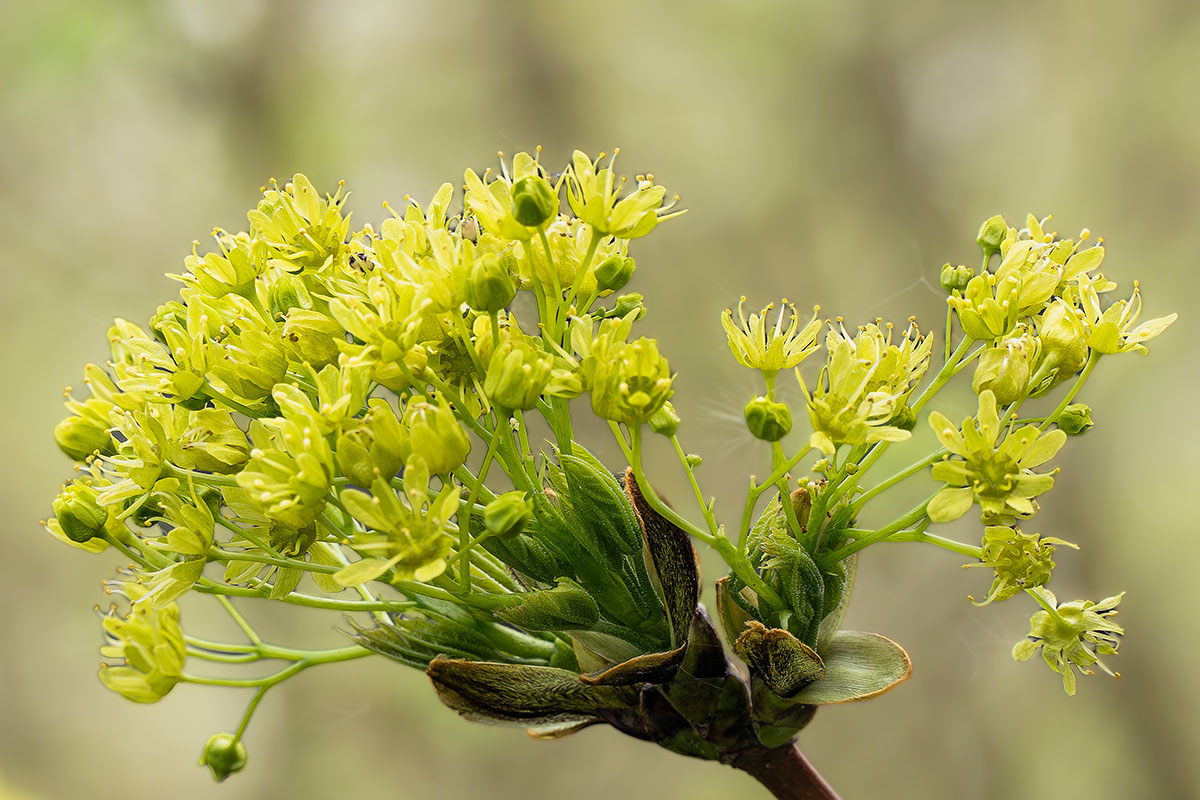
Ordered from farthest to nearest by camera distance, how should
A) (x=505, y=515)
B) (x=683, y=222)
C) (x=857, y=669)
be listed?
(x=683, y=222)
(x=857, y=669)
(x=505, y=515)

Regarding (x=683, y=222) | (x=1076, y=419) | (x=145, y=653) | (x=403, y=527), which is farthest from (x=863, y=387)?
(x=683, y=222)

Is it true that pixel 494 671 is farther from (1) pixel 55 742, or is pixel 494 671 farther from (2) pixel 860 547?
(1) pixel 55 742

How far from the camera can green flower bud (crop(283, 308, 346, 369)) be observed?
20.9 inches

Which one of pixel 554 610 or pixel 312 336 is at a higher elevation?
pixel 312 336

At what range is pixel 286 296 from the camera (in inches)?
22.8

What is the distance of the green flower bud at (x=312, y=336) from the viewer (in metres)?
0.53

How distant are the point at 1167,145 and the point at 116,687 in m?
2.18

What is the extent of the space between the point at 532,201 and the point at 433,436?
0.42 feet

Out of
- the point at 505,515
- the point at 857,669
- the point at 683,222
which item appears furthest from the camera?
the point at 683,222

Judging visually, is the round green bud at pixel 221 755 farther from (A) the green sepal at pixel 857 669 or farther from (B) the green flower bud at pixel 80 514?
(A) the green sepal at pixel 857 669

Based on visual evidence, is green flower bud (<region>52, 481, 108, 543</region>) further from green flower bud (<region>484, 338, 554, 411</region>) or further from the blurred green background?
the blurred green background

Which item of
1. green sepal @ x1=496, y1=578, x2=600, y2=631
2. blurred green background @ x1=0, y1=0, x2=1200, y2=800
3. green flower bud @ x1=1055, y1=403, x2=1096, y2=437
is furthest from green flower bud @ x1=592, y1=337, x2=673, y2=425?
blurred green background @ x1=0, y1=0, x2=1200, y2=800

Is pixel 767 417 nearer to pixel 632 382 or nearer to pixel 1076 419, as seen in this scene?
pixel 632 382

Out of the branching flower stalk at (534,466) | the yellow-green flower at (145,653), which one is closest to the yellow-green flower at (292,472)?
the branching flower stalk at (534,466)
